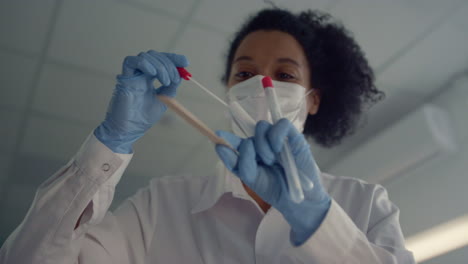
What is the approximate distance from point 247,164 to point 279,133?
0.09 meters

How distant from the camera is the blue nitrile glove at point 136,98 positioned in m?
0.95

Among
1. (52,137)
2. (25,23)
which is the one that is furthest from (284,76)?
(52,137)

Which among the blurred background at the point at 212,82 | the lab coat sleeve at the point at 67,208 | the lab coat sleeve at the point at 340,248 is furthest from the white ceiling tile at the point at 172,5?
the lab coat sleeve at the point at 340,248

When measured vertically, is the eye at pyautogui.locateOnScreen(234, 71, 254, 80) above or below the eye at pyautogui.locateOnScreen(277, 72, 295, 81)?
above

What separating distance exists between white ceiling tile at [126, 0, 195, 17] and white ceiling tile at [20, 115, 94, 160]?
1.56m

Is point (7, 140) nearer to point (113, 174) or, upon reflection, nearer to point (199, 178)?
point (199, 178)

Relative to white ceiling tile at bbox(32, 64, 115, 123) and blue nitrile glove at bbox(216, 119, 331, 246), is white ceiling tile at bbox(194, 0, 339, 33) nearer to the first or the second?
white ceiling tile at bbox(32, 64, 115, 123)

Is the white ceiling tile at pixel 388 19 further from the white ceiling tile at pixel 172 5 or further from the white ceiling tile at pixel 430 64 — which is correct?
the white ceiling tile at pixel 172 5

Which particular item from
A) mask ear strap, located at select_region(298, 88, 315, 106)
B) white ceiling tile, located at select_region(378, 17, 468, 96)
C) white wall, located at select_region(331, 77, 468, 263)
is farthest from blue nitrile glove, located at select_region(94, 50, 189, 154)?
white wall, located at select_region(331, 77, 468, 263)

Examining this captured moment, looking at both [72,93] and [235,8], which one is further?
[72,93]

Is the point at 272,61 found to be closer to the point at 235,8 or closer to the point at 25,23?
the point at 235,8

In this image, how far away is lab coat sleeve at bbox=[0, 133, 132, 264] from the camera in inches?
33.9

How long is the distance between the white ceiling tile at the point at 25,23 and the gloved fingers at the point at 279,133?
2.09 metres

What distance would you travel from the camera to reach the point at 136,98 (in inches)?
38.5
